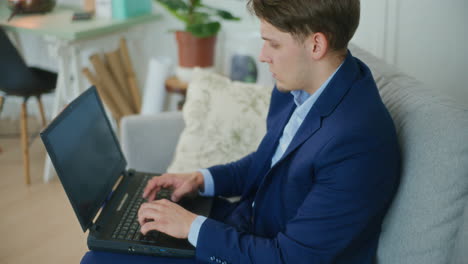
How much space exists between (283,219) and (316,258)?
0.57 feet

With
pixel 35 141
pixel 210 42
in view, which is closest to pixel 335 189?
pixel 210 42

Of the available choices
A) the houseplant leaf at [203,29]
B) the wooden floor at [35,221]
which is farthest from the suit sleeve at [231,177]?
the houseplant leaf at [203,29]

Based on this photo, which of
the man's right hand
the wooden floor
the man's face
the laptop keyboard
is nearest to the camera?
the man's face

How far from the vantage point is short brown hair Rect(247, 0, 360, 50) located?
94cm

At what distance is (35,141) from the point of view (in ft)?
9.84

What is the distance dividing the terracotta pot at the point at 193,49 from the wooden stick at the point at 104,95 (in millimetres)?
622

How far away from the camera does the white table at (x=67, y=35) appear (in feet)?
7.66

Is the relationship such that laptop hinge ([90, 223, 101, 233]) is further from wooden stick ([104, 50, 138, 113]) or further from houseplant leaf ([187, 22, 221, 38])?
wooden stick ([104, 50, 138, 113])

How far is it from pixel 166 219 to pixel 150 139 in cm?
66

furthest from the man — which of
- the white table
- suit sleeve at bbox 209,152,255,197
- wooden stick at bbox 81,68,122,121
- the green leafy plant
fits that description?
wooden stick at bbox 81,68,122,121

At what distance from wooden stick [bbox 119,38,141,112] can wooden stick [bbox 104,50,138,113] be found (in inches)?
1.0

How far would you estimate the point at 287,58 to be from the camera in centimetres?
101

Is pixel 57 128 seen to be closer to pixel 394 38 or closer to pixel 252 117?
pixel 252 117

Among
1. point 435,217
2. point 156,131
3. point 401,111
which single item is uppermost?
point 401,111
